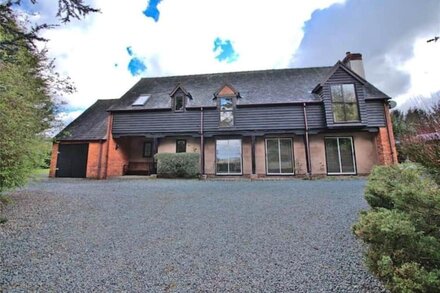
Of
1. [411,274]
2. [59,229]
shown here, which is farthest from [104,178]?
[411,274]

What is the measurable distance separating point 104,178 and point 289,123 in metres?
11.9

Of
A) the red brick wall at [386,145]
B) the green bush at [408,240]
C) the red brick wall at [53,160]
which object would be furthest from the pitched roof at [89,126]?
the red brick wall at [386,145]

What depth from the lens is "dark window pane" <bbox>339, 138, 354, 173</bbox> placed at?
12984 millimetres

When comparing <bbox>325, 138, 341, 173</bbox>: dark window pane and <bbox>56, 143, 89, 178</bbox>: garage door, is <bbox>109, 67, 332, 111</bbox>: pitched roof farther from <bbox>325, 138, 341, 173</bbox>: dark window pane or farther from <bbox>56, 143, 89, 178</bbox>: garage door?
<bbox>56, 143, 89, 178</bbox>: garage door

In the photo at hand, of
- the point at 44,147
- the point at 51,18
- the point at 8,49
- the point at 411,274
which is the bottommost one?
the point at 411,274

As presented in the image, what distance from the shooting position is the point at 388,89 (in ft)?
44.6

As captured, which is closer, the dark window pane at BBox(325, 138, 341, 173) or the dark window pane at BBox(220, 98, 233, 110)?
the dark window pane at BBox(325, 138, 341, 173)

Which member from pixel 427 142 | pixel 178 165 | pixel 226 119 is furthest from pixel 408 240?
pixel 226 119

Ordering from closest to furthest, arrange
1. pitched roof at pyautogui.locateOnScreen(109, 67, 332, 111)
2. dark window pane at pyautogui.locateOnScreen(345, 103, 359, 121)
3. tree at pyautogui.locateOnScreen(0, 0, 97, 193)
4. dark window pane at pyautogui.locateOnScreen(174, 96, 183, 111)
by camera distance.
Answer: tree at pyautogui.locateOnScreen(0, 0, 97, 193)
dark window pane at pyautogui.locateOnScreen(345, 103, 359, 121)
pitched roof at pyautogui.locateOnScreen(109, 67, 332, 111)
dark window pane at pyautogui.locateOnScreen(174, 96, 183, 111)

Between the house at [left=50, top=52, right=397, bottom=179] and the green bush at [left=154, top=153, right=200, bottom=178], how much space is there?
101 cm

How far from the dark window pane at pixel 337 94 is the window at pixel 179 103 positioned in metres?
9.23

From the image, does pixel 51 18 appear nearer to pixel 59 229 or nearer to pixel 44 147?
pixel 59 229

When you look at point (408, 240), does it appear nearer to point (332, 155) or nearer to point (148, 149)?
point (332, 155)

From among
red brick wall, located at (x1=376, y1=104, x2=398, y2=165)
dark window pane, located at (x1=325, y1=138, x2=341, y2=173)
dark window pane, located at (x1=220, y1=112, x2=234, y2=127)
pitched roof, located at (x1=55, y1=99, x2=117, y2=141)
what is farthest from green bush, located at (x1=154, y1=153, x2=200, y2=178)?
red brick wall, located at (x1=376, y1=104, x2=398, y2=165)
